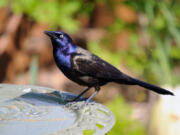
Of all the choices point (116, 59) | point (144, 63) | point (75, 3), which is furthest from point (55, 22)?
point (144, 63)

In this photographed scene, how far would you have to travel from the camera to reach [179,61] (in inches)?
210

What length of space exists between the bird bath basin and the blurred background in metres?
0.96

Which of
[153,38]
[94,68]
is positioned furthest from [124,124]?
[94,68]

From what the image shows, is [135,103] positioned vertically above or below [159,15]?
below

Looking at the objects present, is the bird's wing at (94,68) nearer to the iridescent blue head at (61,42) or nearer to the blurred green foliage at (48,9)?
the iridescent blue head at (61,42)

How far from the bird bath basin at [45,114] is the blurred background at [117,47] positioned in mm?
963

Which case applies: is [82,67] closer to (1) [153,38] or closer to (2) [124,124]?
(2) [124,124]

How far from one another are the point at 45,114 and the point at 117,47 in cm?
410

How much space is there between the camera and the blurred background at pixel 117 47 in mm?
3686

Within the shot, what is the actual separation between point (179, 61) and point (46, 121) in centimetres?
367

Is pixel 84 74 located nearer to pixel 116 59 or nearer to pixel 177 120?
pixel 177 120

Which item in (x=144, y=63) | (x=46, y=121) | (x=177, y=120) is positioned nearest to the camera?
(x=46, y=121)

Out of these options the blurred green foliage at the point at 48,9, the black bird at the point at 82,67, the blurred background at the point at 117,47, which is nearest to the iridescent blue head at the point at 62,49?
the black bird at the point at 82,67

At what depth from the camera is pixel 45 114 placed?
A: 2.08m
